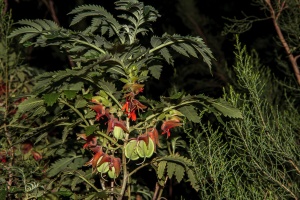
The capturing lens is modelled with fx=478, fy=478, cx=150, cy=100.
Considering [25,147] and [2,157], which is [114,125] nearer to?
[2,157]

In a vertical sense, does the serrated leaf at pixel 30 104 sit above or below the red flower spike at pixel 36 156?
above

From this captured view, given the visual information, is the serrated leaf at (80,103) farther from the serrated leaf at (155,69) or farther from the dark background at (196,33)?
the dark background at (196,33)

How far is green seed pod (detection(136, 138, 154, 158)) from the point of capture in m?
1.25

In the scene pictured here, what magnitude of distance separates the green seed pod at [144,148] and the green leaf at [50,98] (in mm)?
245

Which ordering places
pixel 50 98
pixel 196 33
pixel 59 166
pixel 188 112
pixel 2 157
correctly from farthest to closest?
1. pixel 196 33
2. pixel 2 157
3. pixel 59 166
4. pixel 188 112
5. pixel 50 98

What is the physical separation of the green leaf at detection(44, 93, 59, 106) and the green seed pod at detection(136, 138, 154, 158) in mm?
245

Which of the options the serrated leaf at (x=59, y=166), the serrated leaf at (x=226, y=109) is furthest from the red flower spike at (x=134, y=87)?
the serrated leaf at (x=59, y=166)

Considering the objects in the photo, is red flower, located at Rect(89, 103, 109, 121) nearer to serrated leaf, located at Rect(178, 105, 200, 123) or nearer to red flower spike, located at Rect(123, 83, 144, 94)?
→ red flower spike, located at Rect(123, 83, 144, 94)

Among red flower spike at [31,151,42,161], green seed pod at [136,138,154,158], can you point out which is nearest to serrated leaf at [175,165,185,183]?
green seed pod at [136,138,154,158]

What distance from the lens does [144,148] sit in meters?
1.25

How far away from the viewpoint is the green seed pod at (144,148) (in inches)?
49.1

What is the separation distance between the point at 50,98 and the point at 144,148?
273mm

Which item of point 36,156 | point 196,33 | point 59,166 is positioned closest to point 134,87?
point 59,166

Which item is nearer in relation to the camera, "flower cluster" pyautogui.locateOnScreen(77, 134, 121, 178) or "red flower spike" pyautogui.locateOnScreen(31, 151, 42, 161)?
"flower cluster" pyautogui.locateOnScreen(77, 134, 121, 178)
